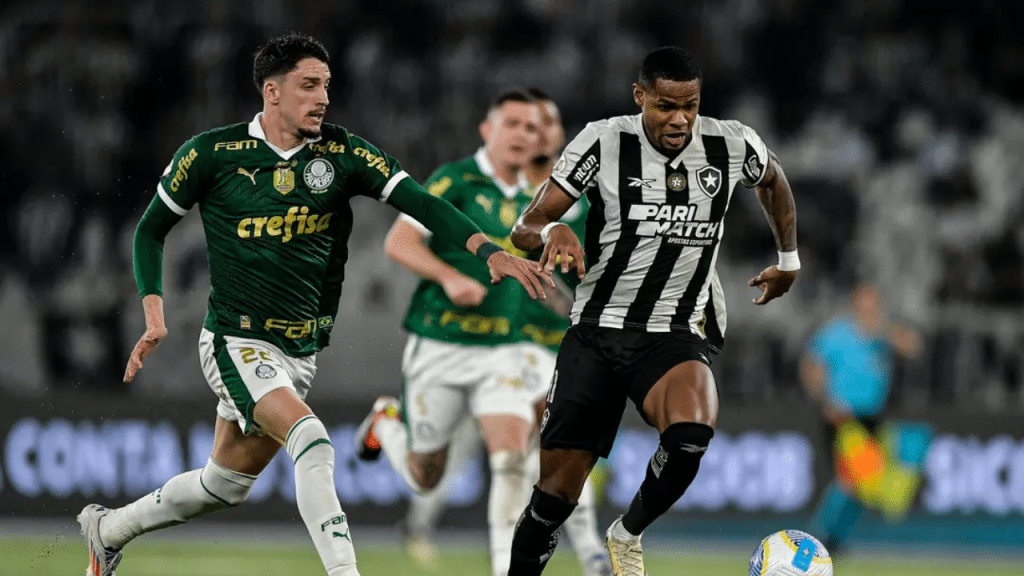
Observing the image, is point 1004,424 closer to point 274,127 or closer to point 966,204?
point 966,204

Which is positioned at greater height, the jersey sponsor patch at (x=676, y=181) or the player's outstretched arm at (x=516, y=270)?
the jersey sponsor patch at (x=676, y=181)

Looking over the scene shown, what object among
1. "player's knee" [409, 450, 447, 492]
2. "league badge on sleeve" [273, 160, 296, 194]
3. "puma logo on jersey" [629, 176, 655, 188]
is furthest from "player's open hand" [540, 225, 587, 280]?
"player's knee" [409, 450, 447, 492]

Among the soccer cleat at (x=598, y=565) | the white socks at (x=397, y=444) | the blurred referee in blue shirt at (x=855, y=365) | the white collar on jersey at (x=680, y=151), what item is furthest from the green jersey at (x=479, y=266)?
the blurred referee in blue shirt at (x=855, y=365)

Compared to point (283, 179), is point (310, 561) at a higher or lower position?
lower

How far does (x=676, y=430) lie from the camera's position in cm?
603

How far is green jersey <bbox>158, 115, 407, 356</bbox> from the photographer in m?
6.38

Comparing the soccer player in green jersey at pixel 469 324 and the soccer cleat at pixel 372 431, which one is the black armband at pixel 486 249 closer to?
the soccer player in green jersey at pixel 469 324

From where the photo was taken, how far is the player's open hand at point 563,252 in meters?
5.75

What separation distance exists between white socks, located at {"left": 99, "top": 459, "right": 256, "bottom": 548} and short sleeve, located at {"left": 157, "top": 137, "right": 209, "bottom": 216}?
1.18 m

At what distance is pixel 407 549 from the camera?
11102 mm

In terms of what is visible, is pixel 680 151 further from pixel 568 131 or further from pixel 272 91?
pixel 568 131

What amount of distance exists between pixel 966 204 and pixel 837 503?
498 centimetres

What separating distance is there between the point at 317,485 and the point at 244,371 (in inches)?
24.6

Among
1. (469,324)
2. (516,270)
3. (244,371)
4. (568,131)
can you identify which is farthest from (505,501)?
(568,131)
